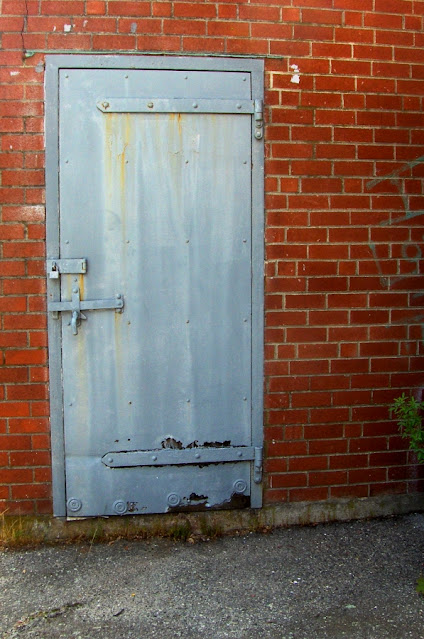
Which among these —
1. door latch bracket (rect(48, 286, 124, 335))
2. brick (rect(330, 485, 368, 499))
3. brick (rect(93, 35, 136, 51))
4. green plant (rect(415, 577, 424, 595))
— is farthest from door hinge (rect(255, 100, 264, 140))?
green plant (rect(415, 577, 424, 595))

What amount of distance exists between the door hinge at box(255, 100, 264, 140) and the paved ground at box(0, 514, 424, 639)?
2300mm

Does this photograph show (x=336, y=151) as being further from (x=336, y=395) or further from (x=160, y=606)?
(x=160, y=606)

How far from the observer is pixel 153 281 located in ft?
10.1

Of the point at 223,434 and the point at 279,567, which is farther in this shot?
the point at 223,434

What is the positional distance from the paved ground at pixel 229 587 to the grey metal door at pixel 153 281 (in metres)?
0.29

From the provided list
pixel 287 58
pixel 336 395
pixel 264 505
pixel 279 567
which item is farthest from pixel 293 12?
pixel 279 567

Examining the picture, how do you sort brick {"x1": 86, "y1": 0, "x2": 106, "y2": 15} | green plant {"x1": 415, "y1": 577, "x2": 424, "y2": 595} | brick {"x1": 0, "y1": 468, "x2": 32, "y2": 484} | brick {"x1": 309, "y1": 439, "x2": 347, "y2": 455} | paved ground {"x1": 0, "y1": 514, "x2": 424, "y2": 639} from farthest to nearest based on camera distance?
brick {"x1": 309, "y1": 439, "x2": 347, "y2": 455} < brick {"x1": 0, "y1": 468, "x2": 32, "y2": 484} < brick {"x1": 86, "y1": 0, "x2": 106, "y2": 15} < green plant {"x1": 415, "y1": 577, "x2": 424, "y2": 595} < paved ground {"x1": 0, "y1": 514, "x2": 424, "y2": 639}

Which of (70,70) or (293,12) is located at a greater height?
(293,12)

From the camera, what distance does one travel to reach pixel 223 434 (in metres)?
3.17

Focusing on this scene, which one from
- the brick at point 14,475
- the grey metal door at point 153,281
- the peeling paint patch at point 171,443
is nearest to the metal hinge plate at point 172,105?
the grey metal door at point 153,281

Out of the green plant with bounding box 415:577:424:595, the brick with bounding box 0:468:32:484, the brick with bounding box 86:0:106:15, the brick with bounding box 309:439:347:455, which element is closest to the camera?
the green plant with bounding box 415:577:424:595

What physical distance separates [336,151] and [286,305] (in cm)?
94

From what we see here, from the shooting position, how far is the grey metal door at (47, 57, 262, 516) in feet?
9.91

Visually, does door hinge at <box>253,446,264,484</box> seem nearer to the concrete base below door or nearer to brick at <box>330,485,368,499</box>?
the concrete base below door
